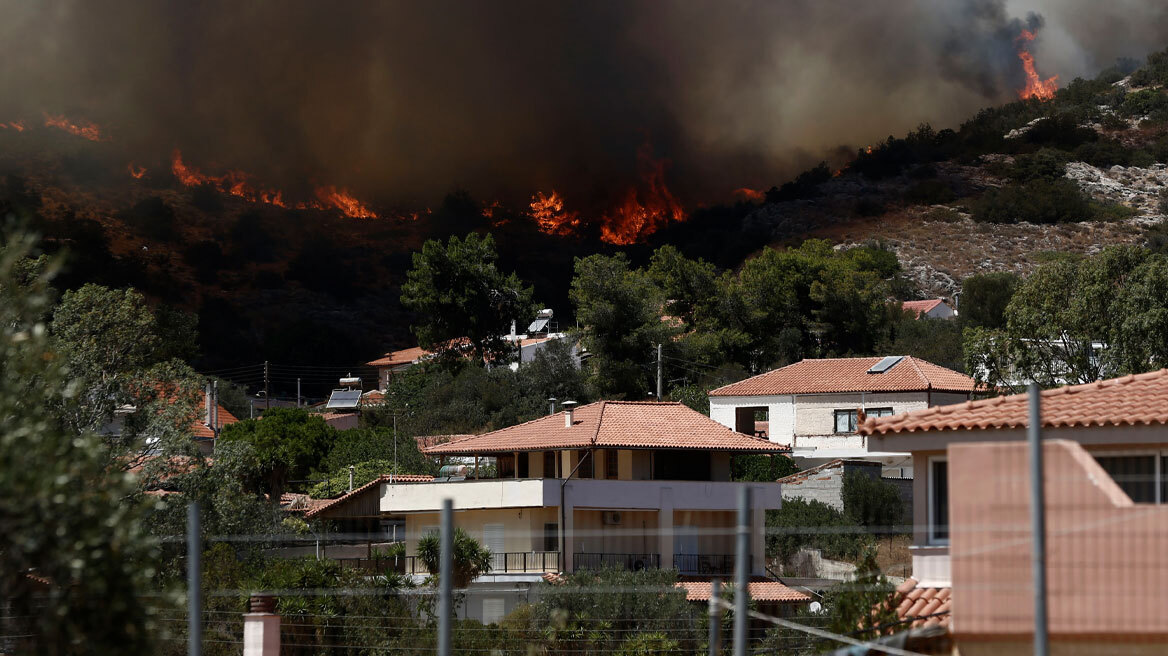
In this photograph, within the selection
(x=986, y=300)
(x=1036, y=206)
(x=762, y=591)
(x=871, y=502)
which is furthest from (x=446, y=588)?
(x=1036, y=206)

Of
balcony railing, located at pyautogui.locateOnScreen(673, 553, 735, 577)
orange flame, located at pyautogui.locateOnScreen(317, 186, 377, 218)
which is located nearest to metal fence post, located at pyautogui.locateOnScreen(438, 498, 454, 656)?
balcony railing, located at pyautogui.locateOnScreen(673, 553, 735, 577)

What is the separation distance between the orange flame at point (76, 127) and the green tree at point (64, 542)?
152m

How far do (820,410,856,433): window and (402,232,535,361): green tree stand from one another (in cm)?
2960

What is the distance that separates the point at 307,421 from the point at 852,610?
58.1 metres

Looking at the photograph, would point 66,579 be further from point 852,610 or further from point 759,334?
point 759,334

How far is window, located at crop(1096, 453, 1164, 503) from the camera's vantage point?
14.7 meters

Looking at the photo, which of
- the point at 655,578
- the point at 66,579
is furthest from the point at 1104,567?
the point at 655,578

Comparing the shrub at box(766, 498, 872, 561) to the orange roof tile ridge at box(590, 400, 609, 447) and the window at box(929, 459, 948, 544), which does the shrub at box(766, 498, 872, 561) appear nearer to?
the orange roof tile ridge at box(590, 400, 609, 447)

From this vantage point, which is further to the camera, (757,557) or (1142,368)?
(757,557)

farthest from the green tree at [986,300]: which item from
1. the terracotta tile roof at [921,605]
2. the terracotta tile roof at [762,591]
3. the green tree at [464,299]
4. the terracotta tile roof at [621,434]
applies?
the terracotta tile roof at [921,605]

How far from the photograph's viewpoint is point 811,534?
47.5m

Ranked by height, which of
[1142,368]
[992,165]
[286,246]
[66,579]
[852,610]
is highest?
[992,165]

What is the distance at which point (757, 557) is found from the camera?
45.7 meters

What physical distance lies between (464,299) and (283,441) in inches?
786
